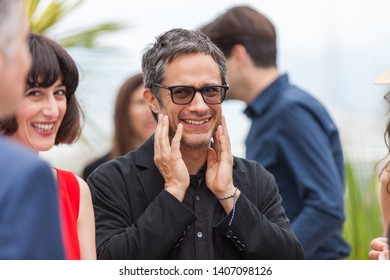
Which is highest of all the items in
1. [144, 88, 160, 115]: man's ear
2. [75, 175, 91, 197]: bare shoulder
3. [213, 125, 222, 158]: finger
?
[144, 88, 160, 115]: man's ear

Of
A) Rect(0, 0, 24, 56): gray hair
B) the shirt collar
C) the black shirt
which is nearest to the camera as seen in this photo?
Rect(0, 0, 24, 56): gray hair

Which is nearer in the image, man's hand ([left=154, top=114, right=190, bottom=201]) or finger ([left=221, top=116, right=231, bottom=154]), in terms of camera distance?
man's hand ([left=154, top=114, right=190, bottom=201])

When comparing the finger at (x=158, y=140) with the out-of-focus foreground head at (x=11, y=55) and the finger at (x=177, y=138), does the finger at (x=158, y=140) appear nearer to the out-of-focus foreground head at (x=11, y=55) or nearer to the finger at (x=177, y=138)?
the finger at (x=177, y=138)

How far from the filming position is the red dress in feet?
10.3

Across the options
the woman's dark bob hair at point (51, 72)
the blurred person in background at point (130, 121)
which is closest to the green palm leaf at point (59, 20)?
the blurred person in background at point (130, 121)

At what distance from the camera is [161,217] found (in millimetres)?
3213

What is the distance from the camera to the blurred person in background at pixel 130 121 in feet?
19.6

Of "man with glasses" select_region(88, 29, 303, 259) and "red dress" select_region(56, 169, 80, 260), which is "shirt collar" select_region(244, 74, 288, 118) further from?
"red dress" select_region(56, 169, 80, 260)

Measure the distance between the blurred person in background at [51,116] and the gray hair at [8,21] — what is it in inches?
57.9

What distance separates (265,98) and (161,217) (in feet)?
5.70

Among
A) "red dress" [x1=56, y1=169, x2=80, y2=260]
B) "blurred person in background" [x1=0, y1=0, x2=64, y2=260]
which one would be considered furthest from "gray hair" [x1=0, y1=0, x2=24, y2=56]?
"red dress" [x1=56, y1=169, x2=80, y2=260]

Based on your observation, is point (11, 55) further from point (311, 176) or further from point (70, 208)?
point (311, 176)

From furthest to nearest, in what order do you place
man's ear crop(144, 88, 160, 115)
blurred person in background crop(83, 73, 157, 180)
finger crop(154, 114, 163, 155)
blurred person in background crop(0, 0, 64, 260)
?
blurred person in background crop(83, 73, 157, 180), man's ear crop(144, 88, 160, 115), finger crop(154, 114, 163, 155), blurred person in background crop(0, 0, 64, 260)

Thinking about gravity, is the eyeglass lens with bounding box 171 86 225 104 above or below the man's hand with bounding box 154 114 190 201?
above
